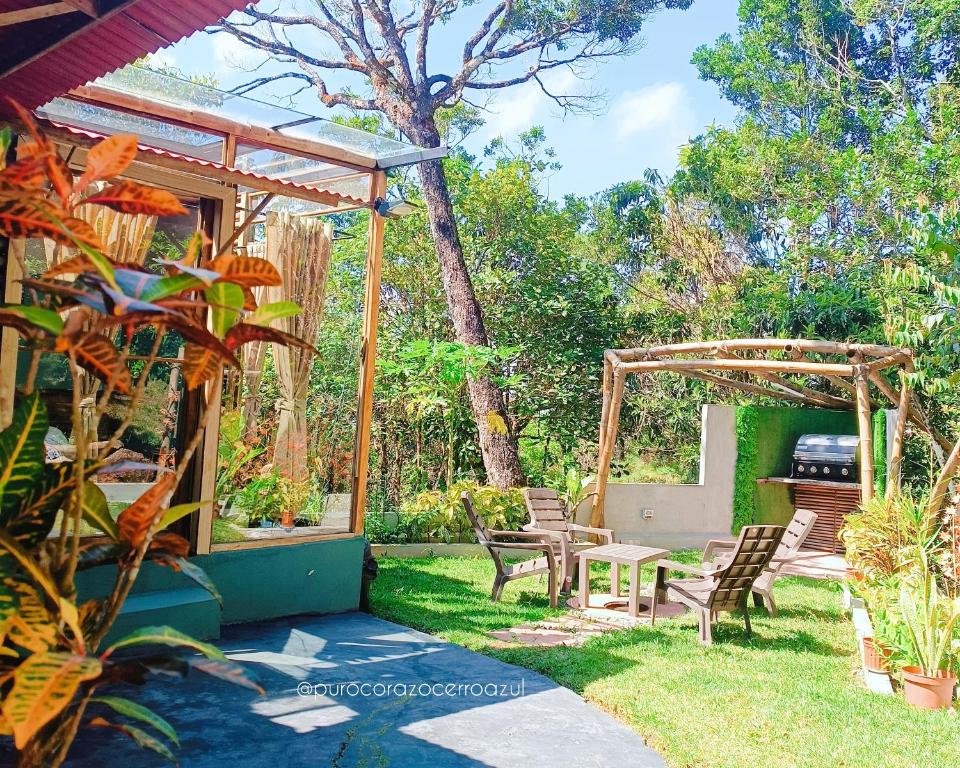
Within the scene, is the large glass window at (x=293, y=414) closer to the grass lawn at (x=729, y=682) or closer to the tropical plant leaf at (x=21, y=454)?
the grass lawn at (x=729, y=682)

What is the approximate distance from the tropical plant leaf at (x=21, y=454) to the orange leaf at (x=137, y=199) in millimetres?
572

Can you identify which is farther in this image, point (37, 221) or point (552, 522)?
point (552, 522)

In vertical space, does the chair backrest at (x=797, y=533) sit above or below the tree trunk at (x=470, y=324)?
below

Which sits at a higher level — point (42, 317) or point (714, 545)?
point (42, 317)

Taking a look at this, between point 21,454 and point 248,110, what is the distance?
4593 mm

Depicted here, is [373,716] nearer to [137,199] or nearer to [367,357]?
[137,199]

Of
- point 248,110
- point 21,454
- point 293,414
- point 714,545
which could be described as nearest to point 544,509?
point 714,545

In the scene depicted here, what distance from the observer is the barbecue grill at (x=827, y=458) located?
11.7 m

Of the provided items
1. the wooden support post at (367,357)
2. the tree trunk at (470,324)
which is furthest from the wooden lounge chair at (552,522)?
the tree trunk at (470,324)

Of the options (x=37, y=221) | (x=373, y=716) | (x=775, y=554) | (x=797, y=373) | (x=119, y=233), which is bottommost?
(x=373, y=716)

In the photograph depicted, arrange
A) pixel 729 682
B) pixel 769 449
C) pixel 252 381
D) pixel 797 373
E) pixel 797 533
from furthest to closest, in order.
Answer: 1. pixel 769 449
2. pixel 797 373
3. pixel 797 533
4. pixel 252 381
5. pixel 729 682

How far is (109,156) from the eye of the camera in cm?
229

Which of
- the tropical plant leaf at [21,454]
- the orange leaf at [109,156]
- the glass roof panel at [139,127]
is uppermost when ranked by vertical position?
the glass roof panel at [139,127]

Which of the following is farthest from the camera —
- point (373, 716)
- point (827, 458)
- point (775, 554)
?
point (827, 458)
